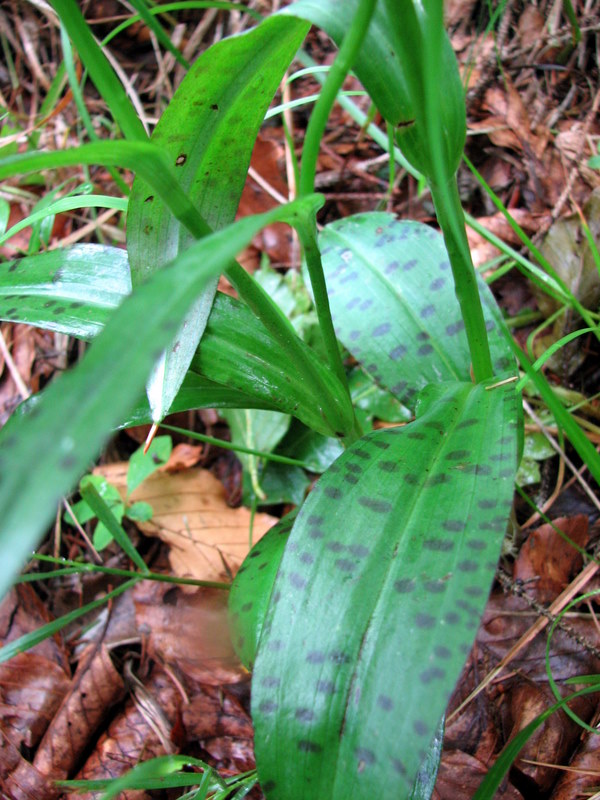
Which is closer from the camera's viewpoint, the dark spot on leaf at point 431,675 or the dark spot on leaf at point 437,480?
the dark spot on leaf at point 431,675

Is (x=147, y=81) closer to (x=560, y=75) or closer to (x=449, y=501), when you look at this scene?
(x=560, y=75)

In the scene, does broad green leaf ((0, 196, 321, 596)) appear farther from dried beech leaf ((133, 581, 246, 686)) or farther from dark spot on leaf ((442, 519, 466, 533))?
dried beech leaf ((133, 581, 246, 686))

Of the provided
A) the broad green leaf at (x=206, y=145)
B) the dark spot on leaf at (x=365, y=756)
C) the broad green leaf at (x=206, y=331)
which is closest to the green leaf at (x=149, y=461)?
the broad green leaf at (x=206, y=331)

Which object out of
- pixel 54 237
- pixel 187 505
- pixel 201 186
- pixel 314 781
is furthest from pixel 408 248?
pixel 54 237

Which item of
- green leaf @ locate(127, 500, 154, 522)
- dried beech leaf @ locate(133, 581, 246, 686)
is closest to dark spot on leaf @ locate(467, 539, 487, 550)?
dried beech leaf @ locate(133, 581, 246, 686)

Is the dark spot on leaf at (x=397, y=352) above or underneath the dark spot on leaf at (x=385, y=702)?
above

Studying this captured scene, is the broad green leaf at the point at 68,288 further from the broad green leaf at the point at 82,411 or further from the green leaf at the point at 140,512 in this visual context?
the green leaf at the point at 140,512

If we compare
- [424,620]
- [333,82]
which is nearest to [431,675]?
[424,620]
